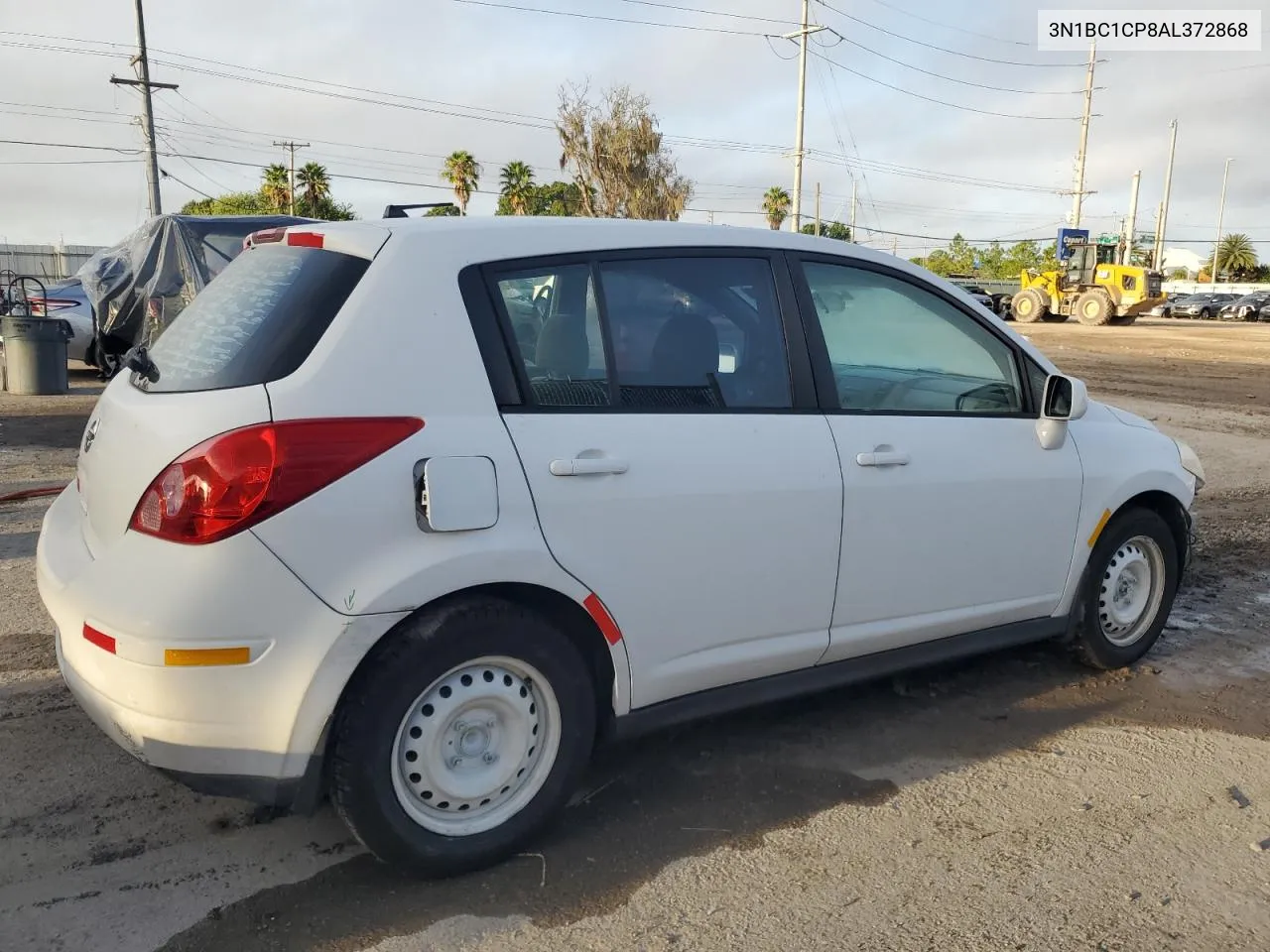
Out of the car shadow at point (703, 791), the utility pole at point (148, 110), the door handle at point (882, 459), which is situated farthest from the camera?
the utility pole at point (148, 110)

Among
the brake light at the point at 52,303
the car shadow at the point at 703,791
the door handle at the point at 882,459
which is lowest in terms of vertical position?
the car shadow at the point at 703,791

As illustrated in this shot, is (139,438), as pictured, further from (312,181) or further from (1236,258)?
(1236,258)

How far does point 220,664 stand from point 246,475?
Result: 1.51ft

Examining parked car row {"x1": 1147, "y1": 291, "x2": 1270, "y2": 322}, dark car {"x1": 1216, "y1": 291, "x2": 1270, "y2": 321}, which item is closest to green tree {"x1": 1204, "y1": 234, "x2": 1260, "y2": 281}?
parked car row {"x1": 1147, "y1": 291, "x2": 1270, "y2": 322}

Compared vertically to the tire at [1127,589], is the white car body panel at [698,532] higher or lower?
higher

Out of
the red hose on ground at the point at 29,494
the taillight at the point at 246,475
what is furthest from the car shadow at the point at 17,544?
the taillight at the point at 246,475

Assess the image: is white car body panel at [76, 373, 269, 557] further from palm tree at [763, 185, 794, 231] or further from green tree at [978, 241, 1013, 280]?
green tree at [978, 241, 1013, 280]

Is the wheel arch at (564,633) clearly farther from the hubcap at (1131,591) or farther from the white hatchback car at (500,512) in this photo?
the hubcap at (1131,591)

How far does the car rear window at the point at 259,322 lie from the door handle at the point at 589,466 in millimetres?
710

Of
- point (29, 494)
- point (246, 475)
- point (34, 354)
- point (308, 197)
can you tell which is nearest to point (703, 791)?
point (246, 475)

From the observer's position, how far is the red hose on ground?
23.4ft

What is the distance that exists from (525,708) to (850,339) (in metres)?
1.77

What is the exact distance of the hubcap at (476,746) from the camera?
110 inches

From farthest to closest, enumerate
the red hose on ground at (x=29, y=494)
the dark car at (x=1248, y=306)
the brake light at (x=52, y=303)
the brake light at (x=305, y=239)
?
1. the dark car at (x=1248, y=306)
2. the brake light at (x=52, y=303)
3. the red hose on ground at (x=29, y=494)
4. the brake light at (x=305, y=239)
